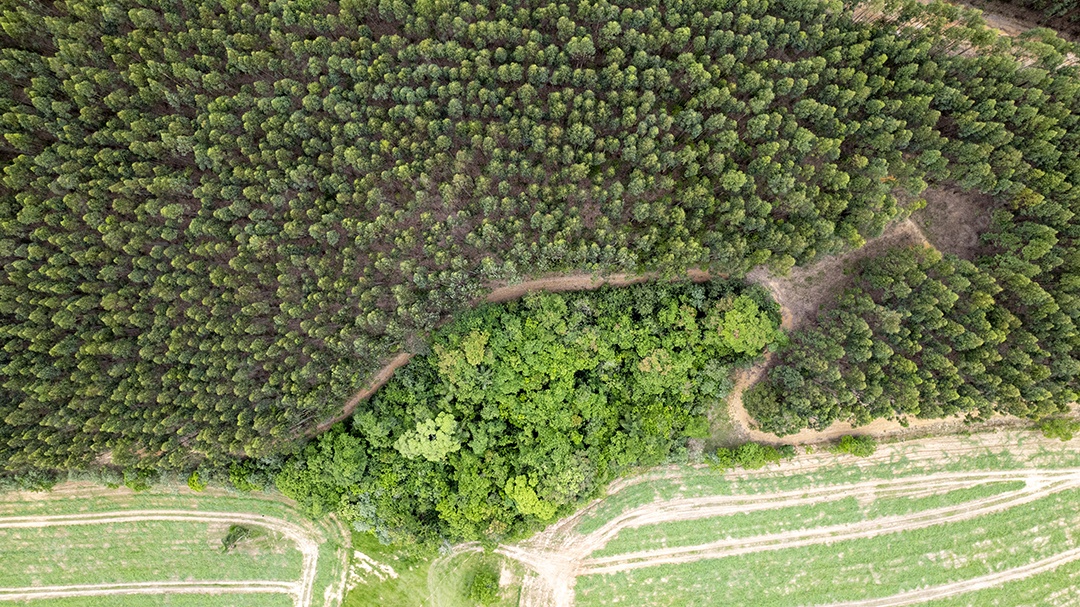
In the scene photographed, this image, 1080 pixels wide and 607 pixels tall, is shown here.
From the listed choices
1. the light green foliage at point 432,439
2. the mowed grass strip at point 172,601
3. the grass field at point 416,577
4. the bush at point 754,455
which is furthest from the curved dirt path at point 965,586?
the mowed grass strip at point 172,601

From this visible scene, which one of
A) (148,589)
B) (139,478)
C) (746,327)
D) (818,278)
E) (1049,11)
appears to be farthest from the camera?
(1049,11)

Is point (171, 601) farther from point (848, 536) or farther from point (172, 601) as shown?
point (848, 536)

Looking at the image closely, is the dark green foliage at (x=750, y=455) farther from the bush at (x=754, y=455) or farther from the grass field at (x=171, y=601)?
the grass field at (x=171, y=601)

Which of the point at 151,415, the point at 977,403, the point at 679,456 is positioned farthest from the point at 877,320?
the point at 151,415

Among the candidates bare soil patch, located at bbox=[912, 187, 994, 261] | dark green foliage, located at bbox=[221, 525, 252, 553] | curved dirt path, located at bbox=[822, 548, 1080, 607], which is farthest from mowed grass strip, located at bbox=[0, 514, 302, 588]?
bare soil patch, located at bbox=[912, 187, 994, 261]

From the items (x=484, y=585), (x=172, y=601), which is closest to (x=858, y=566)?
(x=484, y=585)

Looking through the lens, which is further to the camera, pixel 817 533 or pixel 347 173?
pixel 817 533
